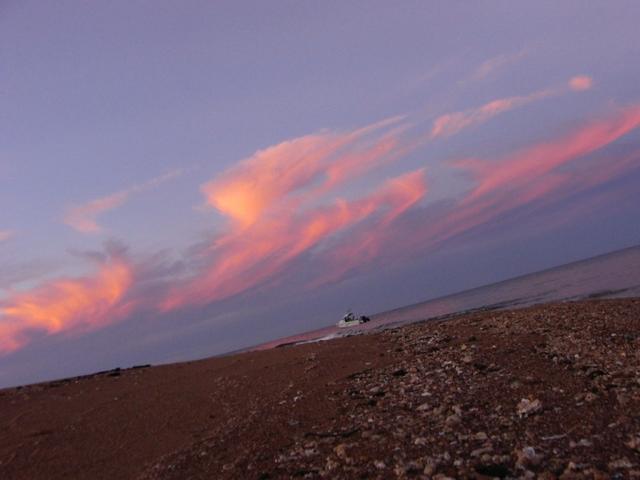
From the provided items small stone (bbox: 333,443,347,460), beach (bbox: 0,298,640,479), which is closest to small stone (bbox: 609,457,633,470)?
beach (bbox: 0,298,640,479)

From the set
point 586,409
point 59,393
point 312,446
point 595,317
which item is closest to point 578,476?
A: point 586,409

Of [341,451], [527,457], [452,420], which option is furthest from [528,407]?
[341,451]

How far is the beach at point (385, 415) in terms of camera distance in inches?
295

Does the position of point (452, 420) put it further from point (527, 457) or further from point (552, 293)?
point (552, 293)

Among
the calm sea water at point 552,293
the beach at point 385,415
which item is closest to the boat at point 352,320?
the calm sea water at point 552,293

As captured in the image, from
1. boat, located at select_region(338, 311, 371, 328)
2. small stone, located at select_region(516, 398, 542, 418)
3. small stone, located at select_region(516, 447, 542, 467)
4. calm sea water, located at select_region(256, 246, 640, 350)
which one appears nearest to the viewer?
small stone, located at select_region(516, 447, 542, 467)

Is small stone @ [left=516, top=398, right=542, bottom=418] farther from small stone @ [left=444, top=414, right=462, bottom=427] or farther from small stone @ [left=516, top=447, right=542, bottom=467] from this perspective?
small stone @ [left=516, top=447, right=542, bottom=467]

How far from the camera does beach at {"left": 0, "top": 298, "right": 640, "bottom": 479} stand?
748cm

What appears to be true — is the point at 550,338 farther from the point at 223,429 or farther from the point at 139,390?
the point at 139,390

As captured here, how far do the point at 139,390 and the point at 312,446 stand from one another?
11836 mm

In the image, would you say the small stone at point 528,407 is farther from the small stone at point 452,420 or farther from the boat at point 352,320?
the boat at point 352,320

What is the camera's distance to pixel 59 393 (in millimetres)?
21031

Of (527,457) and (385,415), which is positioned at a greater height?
(385,415)

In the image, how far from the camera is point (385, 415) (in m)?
10.1
